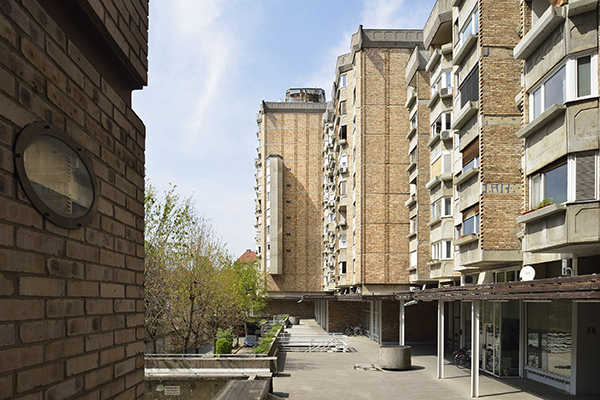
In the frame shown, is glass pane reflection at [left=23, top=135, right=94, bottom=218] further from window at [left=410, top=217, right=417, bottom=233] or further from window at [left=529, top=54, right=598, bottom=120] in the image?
window at [left=410, top=217, right=417, bottom=233]

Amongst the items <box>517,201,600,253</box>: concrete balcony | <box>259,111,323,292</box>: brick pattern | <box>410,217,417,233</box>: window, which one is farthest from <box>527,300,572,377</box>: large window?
<box>259,111,323,292</box>: brick pattern

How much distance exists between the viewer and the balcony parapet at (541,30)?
1399 centimetres

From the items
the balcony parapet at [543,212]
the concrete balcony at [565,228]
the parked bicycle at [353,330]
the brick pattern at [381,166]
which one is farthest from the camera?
the parked bicycle at [353,330]

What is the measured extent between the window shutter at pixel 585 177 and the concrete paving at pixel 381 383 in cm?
807

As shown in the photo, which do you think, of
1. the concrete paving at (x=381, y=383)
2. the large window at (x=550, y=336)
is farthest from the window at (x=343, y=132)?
the large window at (x=550, y=336)

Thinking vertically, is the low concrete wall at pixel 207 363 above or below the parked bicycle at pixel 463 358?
above

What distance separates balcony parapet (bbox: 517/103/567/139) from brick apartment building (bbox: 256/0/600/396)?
31mm

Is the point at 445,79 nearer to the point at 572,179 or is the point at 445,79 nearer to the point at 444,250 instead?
the point at 444,250

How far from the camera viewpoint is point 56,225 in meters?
2.75

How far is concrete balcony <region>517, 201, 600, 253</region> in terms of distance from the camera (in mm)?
12883

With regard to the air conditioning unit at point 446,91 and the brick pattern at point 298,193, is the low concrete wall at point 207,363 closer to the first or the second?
the air conditioning unit at point 446,91

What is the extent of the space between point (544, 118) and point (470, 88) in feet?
25.5

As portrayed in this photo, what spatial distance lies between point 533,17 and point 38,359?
61.9 ft

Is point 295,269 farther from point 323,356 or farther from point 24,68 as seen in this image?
point 24,68
